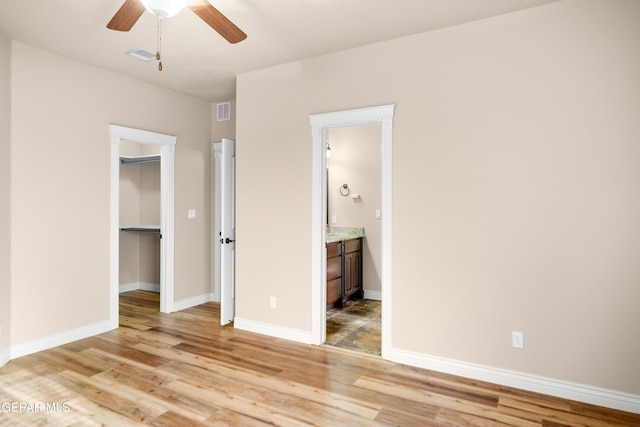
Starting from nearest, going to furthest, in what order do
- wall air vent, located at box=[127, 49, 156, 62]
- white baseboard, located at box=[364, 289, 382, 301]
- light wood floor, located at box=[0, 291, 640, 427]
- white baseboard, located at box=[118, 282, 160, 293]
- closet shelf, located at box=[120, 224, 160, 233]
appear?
light wood floor, located at box=[0, 291, 640, 427] < wall air vent, located at box=[127, 49, 156, 62] < closet shelf, located at box=[120, 224, 160, 233] < white baseboard, located at box=[364, 289, 382, 301] < white baseboard, located at box=[118, 282, 160, 293]

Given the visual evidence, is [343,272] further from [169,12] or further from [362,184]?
[169,12]

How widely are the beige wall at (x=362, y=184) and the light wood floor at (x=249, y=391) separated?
225cm

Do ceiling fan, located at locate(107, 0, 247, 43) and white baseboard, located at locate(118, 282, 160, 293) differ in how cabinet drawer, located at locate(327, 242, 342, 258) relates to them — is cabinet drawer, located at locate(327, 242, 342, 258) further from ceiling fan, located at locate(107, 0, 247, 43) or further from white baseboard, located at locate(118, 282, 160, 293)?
white baseboard, located at locate(118, 282, 160, 293)

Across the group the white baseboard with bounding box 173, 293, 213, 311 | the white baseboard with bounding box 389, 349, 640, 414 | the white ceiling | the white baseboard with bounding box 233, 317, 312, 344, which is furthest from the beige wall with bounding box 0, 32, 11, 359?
the white baseboard with bounding box 389, 349, 640, 414

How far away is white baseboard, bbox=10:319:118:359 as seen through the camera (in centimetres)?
355

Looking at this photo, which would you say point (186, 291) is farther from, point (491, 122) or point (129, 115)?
point (491, 122)

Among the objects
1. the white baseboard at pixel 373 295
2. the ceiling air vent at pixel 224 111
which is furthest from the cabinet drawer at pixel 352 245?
the ceiling air vent at pixel 224 111

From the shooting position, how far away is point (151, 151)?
6191 mm

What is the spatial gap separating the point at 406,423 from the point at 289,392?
87cm

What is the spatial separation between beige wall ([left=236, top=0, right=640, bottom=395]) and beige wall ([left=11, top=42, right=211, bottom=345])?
7.71 feet

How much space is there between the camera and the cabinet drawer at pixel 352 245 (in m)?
5.33

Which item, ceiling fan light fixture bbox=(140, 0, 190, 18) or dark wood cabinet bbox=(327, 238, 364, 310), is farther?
dark wood cabinet bbox=(327, 238, 364, 310)

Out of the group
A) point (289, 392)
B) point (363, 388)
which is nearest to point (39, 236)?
point (289, 392)

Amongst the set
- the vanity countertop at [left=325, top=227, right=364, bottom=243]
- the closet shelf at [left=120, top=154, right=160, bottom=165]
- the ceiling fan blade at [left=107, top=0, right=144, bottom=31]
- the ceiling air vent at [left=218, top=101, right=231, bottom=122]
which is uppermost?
the ceiling air vent at [left=218, top=101, right=231, bottom=122]
